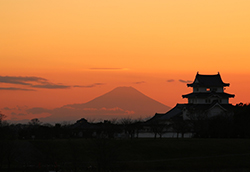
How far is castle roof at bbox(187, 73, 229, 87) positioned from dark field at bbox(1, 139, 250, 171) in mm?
33105

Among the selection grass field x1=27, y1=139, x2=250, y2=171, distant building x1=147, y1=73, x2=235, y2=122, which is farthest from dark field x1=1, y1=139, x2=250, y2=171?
distant building x1=147, y1=73, x2=235, y2=122

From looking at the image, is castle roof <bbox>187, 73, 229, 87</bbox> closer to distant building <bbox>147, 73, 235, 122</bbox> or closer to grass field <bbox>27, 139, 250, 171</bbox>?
distant building <bbox>147, 73, 235, 122</bbox>

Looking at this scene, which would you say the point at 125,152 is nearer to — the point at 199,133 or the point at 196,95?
the point at 199,133

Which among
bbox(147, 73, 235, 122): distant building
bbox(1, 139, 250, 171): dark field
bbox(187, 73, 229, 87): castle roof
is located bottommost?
bbox(1, 139, 250, 171): dark field

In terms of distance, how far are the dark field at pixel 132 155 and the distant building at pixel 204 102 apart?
23.7 metres

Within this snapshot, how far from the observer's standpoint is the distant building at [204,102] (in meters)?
95.1

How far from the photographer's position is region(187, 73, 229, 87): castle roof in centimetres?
10360

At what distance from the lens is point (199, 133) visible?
8512 centimetres

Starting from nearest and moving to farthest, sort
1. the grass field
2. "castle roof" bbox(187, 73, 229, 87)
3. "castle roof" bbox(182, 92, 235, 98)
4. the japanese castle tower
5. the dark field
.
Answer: the dark field → the grass field → "castle roof" bbox(182, 92, 235, 98) → the japanese castle tower → "castle roof" bbox(187, 73, 229, 87)

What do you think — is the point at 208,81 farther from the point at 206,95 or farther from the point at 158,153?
the point at 158,153

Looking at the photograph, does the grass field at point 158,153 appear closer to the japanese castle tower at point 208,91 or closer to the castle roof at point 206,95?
the castle roof at point 206,95

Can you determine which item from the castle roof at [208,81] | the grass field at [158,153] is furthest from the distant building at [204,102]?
the grass field at [158,153]

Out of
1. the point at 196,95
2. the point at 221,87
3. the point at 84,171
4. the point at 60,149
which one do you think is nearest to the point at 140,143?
the point at 60,149

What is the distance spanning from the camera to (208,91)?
10400 centimetres
